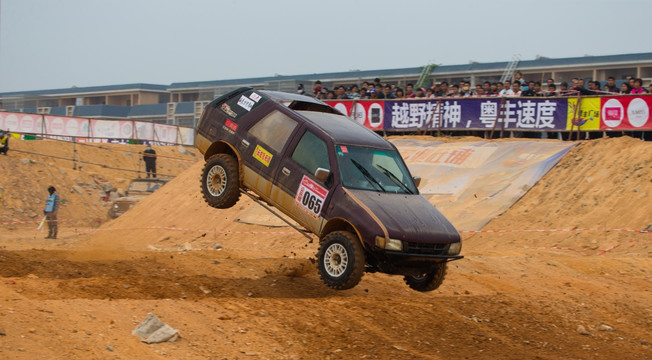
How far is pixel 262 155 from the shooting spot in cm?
1180

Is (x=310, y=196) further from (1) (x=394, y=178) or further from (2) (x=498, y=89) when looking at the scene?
(2) (x=498, y=89)

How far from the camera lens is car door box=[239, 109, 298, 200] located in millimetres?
11523

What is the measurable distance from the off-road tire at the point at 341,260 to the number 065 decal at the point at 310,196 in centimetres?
49

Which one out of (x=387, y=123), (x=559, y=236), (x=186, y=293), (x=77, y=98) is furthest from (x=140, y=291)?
(x=77, y=98)

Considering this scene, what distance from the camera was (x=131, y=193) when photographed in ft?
98.0

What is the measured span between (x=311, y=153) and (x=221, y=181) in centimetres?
200

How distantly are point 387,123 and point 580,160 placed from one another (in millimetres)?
6983

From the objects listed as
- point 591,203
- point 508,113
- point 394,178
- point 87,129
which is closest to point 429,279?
point 394,178

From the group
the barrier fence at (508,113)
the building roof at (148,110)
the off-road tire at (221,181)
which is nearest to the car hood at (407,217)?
the off-road tire at (221,181)

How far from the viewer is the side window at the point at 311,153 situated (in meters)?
10.9

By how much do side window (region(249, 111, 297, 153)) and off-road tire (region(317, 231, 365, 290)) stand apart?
6.13 feet

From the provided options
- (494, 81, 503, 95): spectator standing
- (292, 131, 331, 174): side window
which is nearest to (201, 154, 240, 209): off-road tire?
(292, 131, 331, 174): side window

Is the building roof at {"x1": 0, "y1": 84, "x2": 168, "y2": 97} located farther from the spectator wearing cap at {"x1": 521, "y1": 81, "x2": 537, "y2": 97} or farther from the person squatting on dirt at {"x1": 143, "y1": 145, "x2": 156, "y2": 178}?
the spectator wearing cap at {"x1": 521, "y1": 81, "x2": 537, "y2": 97}

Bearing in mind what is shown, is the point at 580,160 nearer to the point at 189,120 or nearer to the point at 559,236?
the point at 559,236
